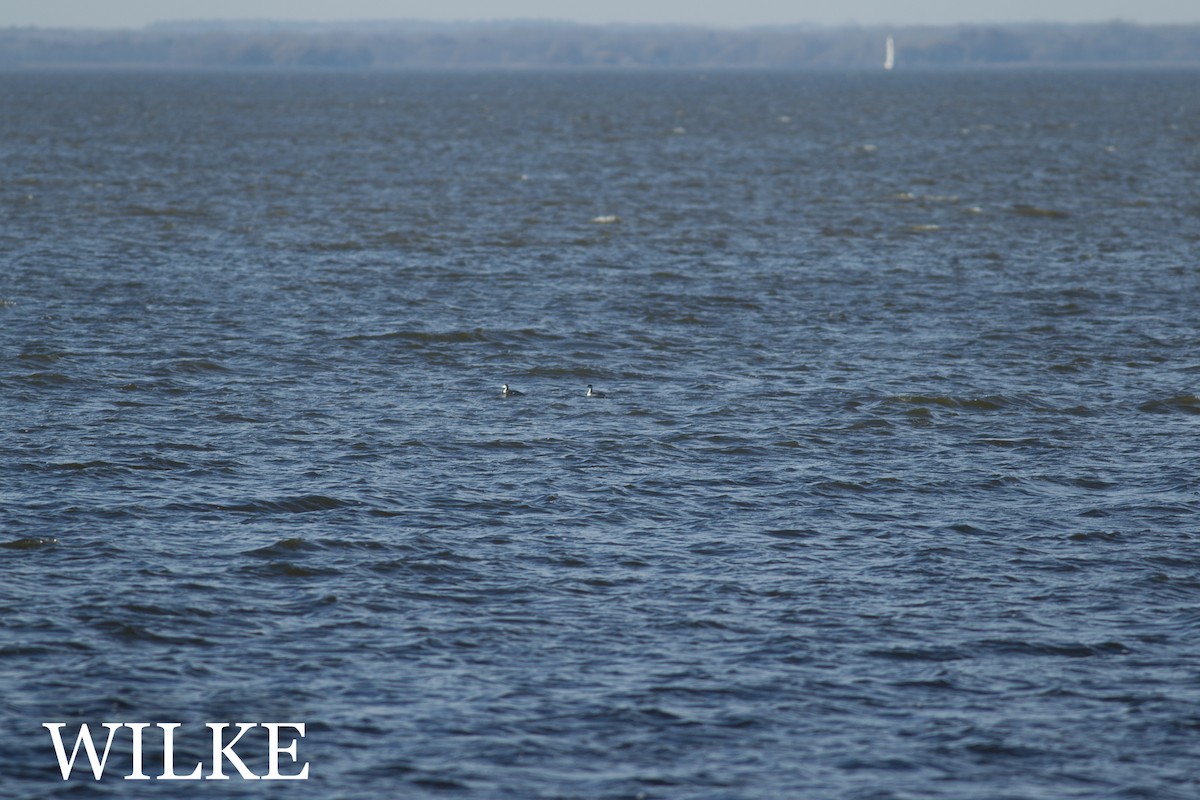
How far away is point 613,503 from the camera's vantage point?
75.3ft

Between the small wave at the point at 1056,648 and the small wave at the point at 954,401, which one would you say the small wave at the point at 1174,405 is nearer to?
the small wave at the point at 954,401

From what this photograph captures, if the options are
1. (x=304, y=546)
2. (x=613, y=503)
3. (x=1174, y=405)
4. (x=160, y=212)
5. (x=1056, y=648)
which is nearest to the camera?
(x=1056, y=648)

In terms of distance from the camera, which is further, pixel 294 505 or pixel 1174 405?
pixel 1174 405

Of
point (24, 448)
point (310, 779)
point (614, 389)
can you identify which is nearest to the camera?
point (310, 779)

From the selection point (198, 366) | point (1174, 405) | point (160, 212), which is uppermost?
point (160, 212)

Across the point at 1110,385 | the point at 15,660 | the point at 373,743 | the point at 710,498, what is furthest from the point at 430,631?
the point at 1110,385

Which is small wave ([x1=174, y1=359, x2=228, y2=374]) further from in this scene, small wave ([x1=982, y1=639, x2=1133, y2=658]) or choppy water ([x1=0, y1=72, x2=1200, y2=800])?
small wave ([x1=982, y1=639, x2=1133, y2=658])

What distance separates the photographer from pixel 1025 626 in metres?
18.3

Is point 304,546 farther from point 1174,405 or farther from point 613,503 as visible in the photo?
point 1174,405

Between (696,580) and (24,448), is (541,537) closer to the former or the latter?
(696,580)

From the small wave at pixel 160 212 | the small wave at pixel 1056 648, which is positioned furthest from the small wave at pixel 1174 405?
the small wave at pixel 160 212

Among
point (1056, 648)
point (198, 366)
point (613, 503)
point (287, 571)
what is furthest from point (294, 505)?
point (1056, 648)

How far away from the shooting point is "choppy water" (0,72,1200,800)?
15578mm

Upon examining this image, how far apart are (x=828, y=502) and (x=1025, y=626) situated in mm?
5173
